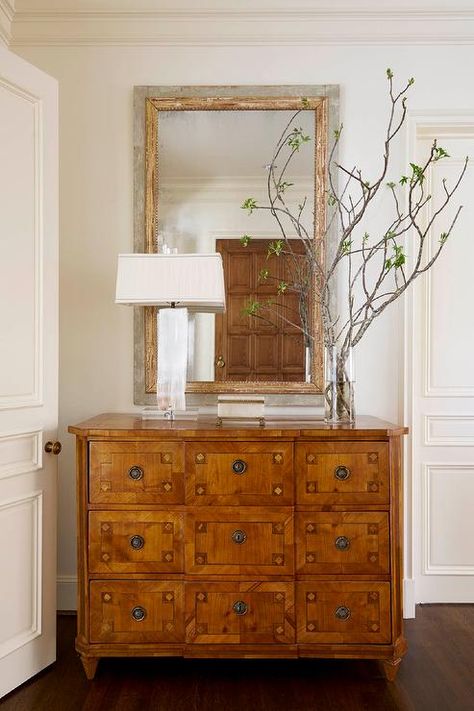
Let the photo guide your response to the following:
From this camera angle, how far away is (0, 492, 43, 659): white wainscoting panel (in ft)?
6.89

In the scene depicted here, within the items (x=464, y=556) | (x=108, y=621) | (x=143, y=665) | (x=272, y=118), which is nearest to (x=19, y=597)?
(x=108, y=621)

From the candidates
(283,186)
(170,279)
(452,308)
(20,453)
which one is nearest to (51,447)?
(20,453)

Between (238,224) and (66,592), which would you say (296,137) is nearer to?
(238,224)

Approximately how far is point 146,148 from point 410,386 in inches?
65.1

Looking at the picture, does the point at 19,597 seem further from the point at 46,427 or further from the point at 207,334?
the point at 207,334

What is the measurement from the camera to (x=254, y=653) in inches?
85.2

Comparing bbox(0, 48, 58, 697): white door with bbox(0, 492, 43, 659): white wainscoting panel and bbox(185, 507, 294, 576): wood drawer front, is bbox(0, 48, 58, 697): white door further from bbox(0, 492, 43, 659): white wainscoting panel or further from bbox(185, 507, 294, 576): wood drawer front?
bbox(185, 507, 294, 576): wood drawer front

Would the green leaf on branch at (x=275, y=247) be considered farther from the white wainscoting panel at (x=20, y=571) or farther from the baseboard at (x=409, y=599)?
the baseboard at (x=409, y=599)

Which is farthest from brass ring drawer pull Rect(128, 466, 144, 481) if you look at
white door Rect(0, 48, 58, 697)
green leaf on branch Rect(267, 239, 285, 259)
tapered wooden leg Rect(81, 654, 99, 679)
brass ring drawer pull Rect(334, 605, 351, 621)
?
green leaf on branch Rect(267, 239, 285, 259)

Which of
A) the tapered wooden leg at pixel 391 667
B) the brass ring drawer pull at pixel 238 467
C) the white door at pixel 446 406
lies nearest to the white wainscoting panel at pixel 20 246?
the brass ring drawer pull at pixel 238 467

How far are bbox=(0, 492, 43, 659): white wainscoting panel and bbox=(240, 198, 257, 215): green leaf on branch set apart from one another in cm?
147

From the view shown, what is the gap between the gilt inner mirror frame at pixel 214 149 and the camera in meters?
2.74

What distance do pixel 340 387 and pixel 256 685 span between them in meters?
1.16

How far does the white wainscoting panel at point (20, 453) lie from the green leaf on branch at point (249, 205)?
1.28 meters
